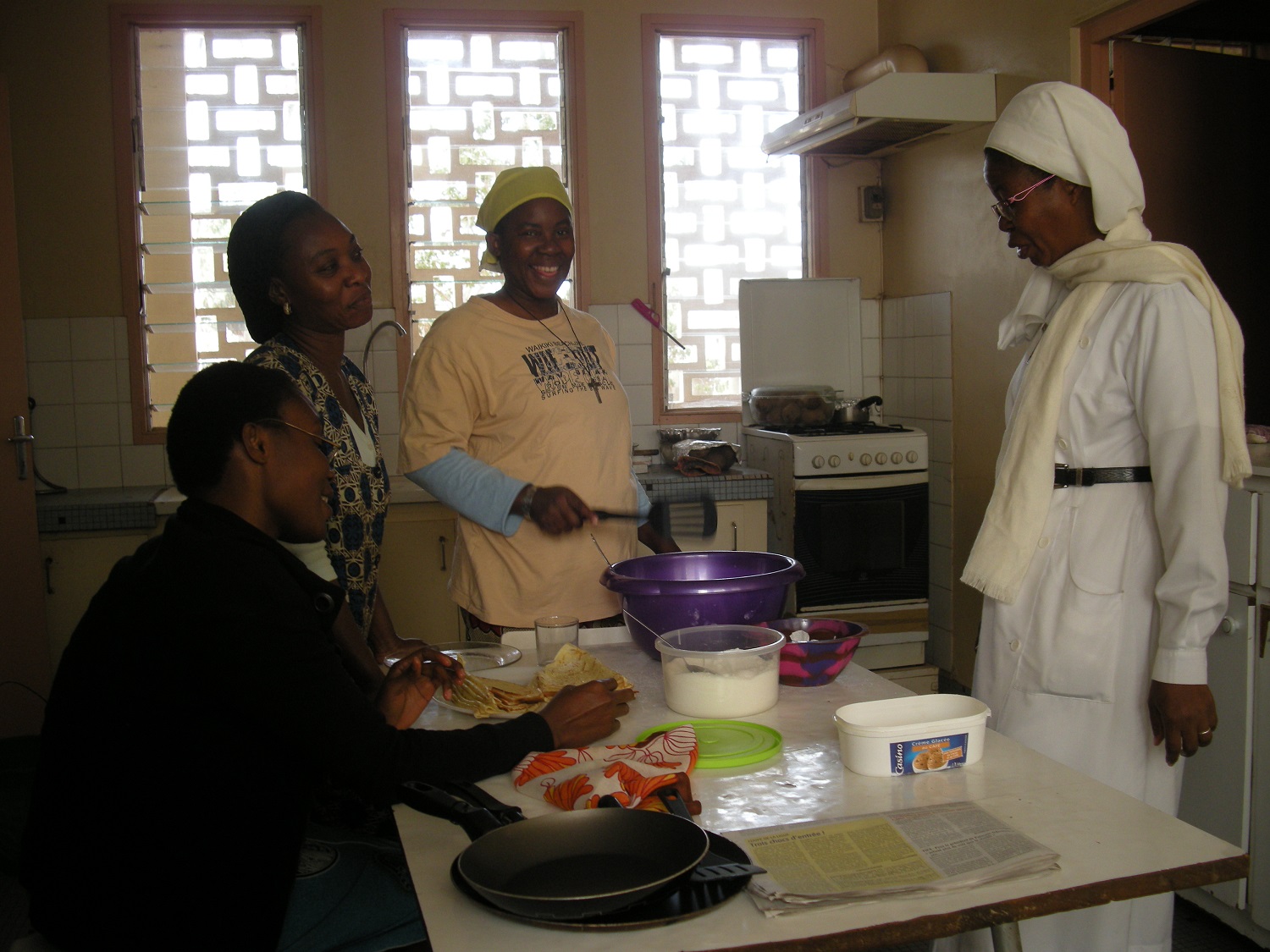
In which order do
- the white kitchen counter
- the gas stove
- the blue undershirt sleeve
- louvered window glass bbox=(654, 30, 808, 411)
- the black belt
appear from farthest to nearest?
louvered window glass bbox=(654, 30, 808, 411), the gas stove, the blue undershirt sleeve, the black belt, the white kitchen counter

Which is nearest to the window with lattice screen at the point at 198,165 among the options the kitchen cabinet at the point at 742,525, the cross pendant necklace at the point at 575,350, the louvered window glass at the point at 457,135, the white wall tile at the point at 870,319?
the louvered window glass at the point at 457,135

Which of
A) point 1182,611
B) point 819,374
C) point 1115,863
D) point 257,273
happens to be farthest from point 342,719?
point 819,374

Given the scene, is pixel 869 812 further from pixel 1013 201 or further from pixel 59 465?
pixel 59 465

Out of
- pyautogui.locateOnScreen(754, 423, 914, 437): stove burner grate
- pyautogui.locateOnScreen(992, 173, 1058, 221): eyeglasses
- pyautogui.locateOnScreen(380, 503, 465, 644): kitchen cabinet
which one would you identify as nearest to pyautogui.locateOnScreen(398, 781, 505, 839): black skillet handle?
pyautogui.locateOnScreen(992, 173, 1058, 221): eyeglasses

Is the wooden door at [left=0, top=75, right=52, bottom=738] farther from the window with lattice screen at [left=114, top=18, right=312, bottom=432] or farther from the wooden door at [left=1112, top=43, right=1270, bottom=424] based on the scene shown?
the wooden door at [left=1112, top=43, right=1270, bottom=424]

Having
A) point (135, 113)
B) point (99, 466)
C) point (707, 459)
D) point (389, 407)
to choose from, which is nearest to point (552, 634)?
point (707, 459)

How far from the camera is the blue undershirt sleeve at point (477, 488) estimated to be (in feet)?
7.07

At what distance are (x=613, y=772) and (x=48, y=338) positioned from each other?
3693 mm

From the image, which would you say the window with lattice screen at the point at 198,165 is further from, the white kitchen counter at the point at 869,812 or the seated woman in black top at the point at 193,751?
the white kitchen counter at the point at 869,812

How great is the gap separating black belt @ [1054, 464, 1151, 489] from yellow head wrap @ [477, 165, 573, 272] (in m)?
1.16

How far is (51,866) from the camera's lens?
1.20m

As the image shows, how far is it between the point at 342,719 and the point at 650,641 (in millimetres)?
719

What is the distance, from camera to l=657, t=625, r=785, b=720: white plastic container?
1.51m

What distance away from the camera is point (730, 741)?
139cm
